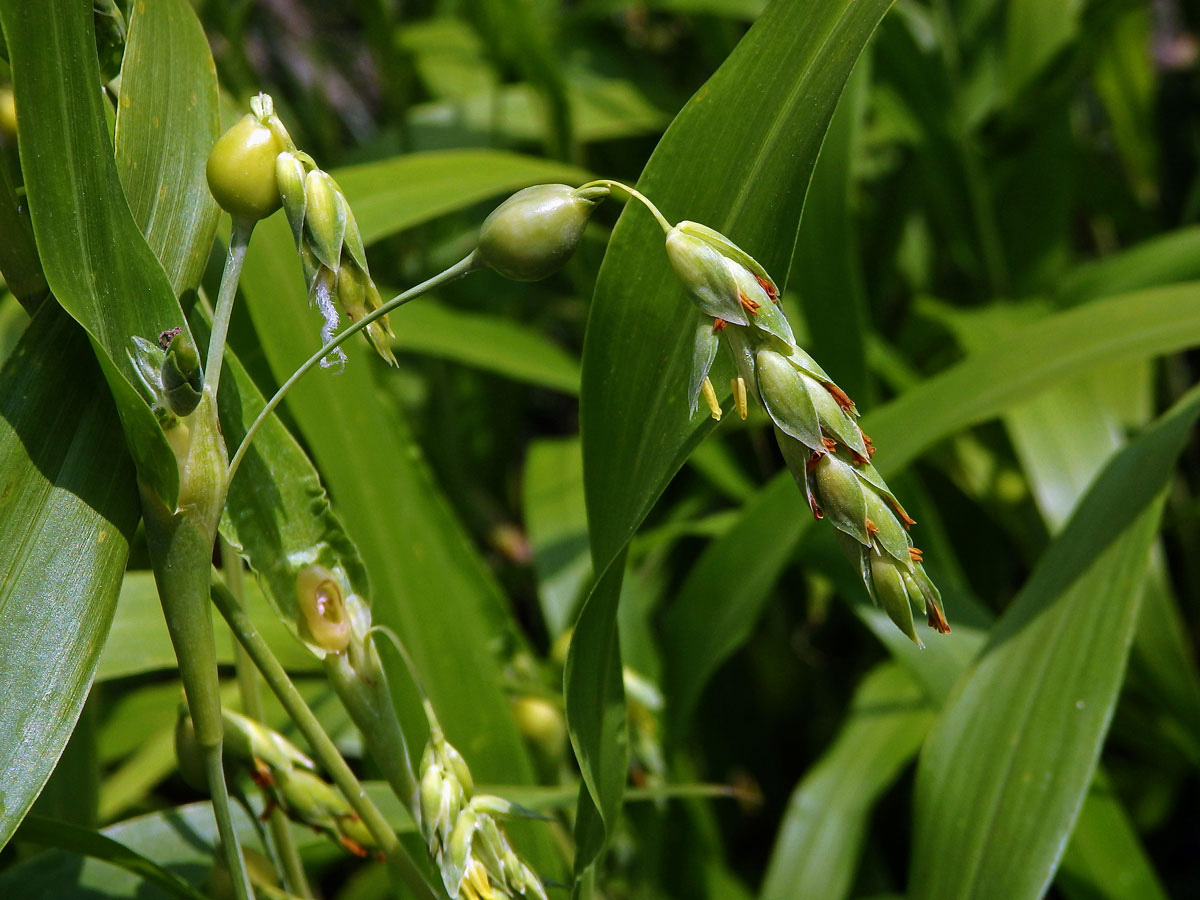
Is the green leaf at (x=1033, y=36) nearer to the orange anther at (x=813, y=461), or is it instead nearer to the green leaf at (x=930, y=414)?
the green leaf at (x=930, y=414)

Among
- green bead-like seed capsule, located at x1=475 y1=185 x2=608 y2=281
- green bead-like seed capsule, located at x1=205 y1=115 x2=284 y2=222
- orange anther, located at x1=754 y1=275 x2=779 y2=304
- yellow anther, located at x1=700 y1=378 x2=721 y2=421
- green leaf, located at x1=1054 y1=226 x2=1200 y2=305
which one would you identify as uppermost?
green bead-like seed capsule, located at x1=205 y1=115 x2=284 y2=222

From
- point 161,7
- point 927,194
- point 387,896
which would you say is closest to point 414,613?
point 161,7

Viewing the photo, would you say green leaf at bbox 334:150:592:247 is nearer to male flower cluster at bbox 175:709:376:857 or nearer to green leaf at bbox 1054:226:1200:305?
male flower cluster at bbox 175:709:376:857

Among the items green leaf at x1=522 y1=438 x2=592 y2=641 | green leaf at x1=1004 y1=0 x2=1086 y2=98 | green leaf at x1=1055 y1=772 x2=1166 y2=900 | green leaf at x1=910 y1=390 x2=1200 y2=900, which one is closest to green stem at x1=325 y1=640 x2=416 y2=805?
green leaf at x1=910 y1=390 x2=1200 y2=900

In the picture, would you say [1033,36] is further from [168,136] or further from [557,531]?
[168,136]

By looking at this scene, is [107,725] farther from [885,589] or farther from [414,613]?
[885,589]

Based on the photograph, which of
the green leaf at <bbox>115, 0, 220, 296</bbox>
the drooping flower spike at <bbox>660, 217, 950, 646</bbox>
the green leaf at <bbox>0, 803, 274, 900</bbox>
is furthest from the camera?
the green leaf at <bbox>0, 803, 274, 900</bbox>

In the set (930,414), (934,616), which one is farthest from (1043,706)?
(934,616)
